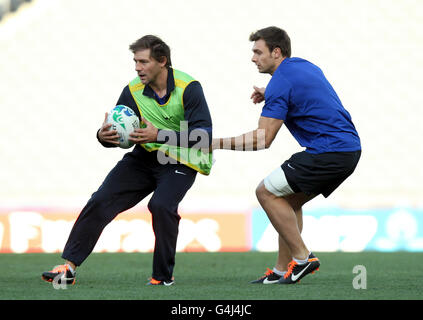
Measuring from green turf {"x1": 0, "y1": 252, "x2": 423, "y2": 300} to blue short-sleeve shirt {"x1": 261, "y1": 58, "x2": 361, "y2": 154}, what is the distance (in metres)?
0.96

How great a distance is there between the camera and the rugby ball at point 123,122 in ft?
18.9

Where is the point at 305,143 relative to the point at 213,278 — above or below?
above

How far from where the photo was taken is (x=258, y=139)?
5598mm

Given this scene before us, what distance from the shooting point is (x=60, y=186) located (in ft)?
44.7

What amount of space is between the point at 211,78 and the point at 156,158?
8060mm

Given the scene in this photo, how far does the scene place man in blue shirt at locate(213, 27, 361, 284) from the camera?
18.4 feet

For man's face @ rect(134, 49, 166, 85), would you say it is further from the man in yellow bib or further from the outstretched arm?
the outstretched arm

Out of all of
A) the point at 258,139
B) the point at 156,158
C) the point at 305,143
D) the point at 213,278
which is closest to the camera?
the point at 258,139

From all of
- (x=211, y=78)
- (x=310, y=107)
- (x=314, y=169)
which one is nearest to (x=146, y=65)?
(x=310, y=107)

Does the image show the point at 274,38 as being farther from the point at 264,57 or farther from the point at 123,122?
the point at 123,122

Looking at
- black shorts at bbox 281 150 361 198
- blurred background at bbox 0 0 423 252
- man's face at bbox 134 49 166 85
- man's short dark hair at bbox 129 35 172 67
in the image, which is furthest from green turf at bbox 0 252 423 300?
blurred background at bbox 0 0 423 252

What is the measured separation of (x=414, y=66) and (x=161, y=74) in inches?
Result: 361

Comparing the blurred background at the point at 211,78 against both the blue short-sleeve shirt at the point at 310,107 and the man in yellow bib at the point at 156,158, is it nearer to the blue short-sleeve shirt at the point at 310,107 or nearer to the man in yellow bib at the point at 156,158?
the man in yellow bib at the point at 156,158
